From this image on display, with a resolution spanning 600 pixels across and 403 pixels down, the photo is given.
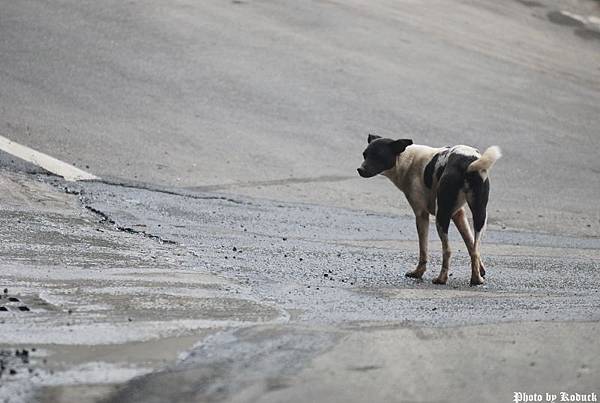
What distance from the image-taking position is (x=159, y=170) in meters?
15.3

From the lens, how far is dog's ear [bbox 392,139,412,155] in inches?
423

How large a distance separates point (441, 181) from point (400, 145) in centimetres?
82

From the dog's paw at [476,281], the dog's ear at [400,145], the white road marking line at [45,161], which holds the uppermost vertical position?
the dog's ear at [400,145]

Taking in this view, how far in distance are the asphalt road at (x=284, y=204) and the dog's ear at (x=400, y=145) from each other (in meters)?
1.16

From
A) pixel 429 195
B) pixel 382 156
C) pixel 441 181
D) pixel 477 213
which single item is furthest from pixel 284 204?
pixel 477 213

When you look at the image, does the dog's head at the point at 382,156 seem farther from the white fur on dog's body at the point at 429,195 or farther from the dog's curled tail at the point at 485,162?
the dog's curled tail at the point at 485,162

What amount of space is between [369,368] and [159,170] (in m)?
9.38

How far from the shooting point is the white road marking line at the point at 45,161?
14.2 meters

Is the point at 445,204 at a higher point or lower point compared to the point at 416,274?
Result: higher

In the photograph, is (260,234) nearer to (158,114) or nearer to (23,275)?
(23,275)

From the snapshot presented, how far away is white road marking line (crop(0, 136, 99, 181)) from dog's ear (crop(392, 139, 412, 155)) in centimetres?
491

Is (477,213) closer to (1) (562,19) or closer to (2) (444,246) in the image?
(2) (444,246)

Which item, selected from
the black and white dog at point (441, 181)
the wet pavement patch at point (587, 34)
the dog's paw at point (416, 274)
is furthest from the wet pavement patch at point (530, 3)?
the dog's paw at point (416, 274)

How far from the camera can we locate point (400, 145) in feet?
35.4
